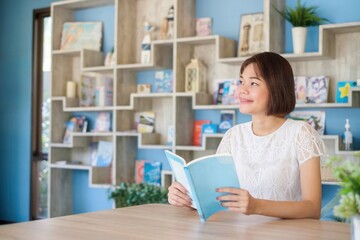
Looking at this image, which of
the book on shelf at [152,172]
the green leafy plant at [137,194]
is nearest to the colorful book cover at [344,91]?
the green leafy plant at [137,194]

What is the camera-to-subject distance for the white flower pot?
14.0 feet

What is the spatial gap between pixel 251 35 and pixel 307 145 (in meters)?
2.40

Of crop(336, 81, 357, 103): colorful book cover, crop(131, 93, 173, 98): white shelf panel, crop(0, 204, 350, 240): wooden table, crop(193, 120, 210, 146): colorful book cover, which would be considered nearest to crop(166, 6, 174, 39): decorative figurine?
crop(131, 93, 173, 98): white shelf panel

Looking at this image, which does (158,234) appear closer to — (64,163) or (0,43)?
(64,163)

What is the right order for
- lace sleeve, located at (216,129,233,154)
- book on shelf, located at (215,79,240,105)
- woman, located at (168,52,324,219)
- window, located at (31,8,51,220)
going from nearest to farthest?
woman, located at (168,52,324,219)
lace sleeve, located at (216,129,233,154)
book on shelf, located at (215,79,240,105)
window, located at (31,8,51,220)

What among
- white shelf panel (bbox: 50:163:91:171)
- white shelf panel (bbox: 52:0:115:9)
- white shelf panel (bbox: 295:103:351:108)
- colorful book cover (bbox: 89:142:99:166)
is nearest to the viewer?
white shelf panel (bbox: 295:103:351:108)

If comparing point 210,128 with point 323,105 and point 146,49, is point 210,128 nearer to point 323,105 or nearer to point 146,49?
point 146,49

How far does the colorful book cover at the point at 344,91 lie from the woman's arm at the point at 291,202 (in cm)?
191

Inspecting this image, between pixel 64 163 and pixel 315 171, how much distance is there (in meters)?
3.72

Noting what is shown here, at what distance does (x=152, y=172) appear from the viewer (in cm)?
526

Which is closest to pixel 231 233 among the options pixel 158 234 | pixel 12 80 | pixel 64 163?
pixel 158 234

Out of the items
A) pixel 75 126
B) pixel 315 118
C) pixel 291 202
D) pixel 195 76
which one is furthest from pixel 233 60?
pixel 291 202

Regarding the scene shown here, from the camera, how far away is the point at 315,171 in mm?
2348

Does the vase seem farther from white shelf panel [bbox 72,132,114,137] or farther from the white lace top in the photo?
white shelf panel [bbox 72,132,114,137]
